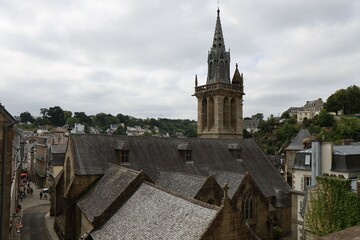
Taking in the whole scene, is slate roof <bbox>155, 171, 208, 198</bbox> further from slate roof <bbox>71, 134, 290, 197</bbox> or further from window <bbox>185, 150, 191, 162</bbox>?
window <bbox>185, 150, 191, 162</bbox>

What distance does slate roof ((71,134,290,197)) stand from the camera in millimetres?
27594

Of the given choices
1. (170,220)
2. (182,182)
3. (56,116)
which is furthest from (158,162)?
(56,116)

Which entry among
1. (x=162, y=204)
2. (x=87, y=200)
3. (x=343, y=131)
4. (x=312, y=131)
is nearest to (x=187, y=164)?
(x=87, y=200)

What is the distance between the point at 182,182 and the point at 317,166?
12600 millimetres

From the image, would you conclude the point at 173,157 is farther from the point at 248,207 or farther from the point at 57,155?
the point at 57,155

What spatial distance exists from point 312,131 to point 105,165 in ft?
276

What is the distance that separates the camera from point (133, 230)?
15719 millimetres

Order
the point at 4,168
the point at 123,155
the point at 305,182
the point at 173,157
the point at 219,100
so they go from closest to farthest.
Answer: the point at 4,168 < the point at 123,155 < the point at 305,182 < the point at 173,157 < the point at 219,100

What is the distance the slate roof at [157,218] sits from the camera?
13766 mm

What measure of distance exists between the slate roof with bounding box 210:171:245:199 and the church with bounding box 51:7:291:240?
0.11m

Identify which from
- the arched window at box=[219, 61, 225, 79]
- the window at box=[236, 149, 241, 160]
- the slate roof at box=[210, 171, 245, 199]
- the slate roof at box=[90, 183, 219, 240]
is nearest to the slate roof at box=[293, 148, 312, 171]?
the slate roof at box=[210, 171, 245, 199]

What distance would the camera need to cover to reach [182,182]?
977 inches

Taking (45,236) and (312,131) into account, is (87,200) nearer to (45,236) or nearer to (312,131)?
(45,236)

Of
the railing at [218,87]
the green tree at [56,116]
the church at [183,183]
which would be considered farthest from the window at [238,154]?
the green tree at [56,116]
